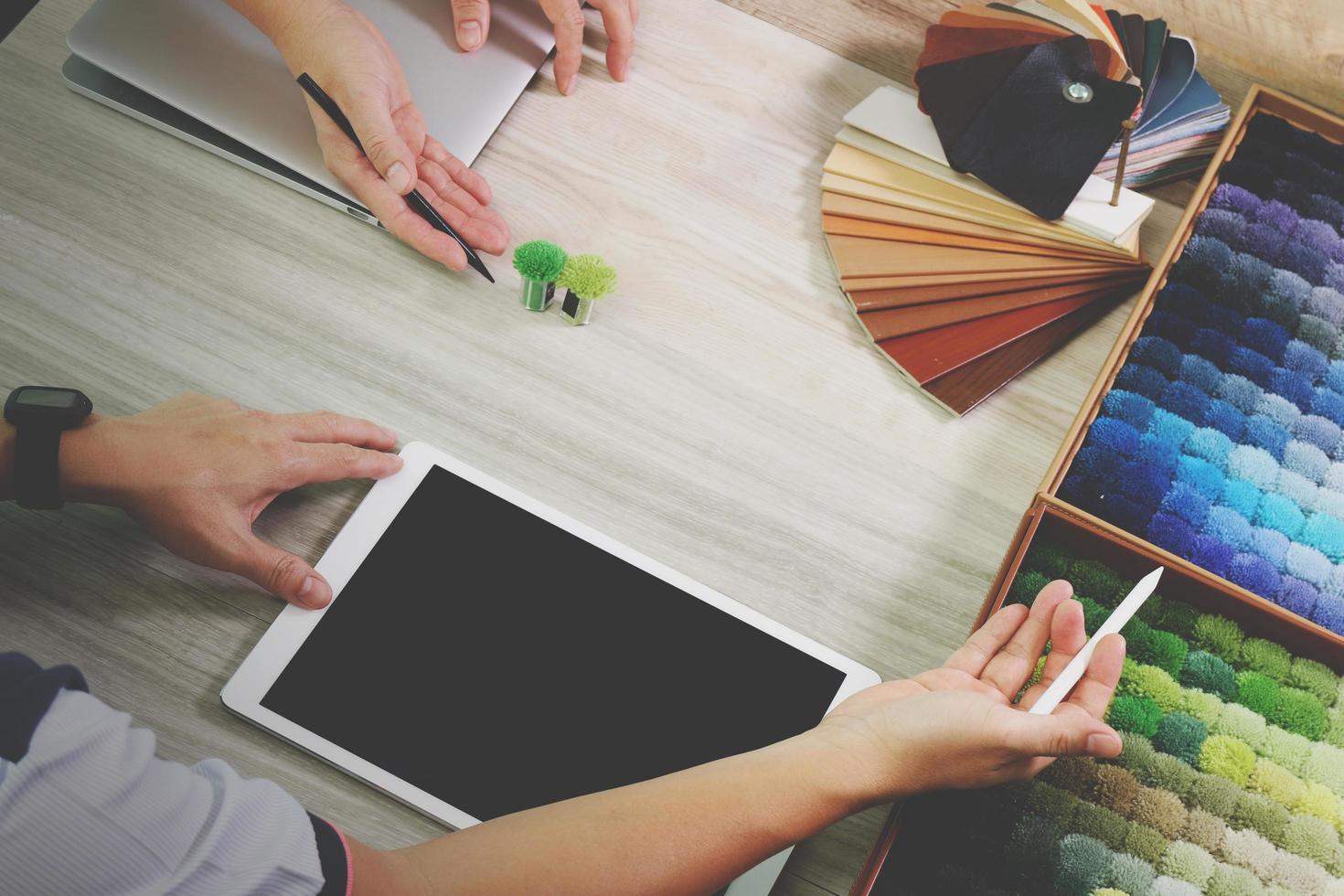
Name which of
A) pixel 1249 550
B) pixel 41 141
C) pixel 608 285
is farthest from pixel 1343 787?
pixel 41 141

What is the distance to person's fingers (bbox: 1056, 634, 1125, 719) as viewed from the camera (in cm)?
89

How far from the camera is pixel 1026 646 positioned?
93 centimetres

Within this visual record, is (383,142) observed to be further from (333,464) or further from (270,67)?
(333,464)

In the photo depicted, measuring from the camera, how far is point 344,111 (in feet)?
3.66

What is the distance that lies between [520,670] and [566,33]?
2.36ft

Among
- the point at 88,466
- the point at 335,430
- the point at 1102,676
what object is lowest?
the point at 88,466

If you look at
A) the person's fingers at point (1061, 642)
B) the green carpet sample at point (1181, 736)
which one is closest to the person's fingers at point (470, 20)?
the person's fingers at point (1061, 642)

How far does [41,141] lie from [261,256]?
28cm

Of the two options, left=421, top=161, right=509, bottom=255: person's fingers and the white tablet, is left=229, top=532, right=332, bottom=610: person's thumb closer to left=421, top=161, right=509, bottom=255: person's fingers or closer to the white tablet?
the white tablet

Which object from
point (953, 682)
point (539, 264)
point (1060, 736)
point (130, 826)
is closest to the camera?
point (130, 826)

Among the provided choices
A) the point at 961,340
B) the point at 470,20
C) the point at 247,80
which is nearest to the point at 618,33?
the point at 470,20

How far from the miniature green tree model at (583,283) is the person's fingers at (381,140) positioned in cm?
19

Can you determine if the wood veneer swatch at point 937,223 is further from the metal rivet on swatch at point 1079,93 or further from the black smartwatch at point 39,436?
the black smartwatch at point 39,436

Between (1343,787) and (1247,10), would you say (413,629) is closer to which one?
(1343,787)
